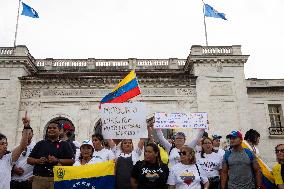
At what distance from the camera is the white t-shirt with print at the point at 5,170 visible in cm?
591

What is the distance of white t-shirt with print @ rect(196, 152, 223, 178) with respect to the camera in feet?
24.6

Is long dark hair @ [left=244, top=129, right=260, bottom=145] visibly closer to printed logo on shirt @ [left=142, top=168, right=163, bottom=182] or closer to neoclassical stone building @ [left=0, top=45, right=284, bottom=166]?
printed logo on shirt @ [left=142, top=168, right=163, bottom=182]

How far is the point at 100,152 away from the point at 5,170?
1929mm

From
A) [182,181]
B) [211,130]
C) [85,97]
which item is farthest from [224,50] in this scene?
[182,181]

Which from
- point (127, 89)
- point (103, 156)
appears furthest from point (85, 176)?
point (127, 89)

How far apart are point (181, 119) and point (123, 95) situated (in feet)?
5.78

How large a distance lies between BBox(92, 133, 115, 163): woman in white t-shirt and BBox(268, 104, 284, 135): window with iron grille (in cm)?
1926

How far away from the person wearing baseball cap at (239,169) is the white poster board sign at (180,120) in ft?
7.69

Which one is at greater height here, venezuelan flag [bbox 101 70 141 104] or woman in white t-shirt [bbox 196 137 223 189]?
venezuelan flag [bbox 101 70 141 104]

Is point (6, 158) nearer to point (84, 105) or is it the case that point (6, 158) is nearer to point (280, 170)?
point (280, 170)

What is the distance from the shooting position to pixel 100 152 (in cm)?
717

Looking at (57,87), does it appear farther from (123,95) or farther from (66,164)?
(66,164)

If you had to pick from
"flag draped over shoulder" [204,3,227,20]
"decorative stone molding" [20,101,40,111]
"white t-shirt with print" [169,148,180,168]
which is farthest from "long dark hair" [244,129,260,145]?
"flag draped over shoulder" [204,3,227,20]

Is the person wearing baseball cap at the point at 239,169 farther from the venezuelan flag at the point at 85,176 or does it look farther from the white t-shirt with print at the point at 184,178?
the venezuelan flag at the point at 85,176
